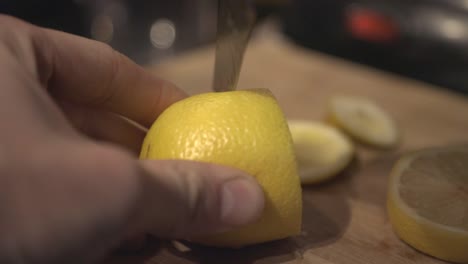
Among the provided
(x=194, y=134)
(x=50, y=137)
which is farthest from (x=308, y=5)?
(x=50, y=137)

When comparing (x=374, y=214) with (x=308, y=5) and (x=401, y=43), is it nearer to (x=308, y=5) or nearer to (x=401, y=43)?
(x=401, y=43)

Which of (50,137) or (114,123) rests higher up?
(50,137)

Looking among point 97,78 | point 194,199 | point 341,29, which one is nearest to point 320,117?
point 341,29

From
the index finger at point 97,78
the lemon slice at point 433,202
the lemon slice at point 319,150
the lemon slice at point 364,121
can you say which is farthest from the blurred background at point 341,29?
the index finger at point 97,78

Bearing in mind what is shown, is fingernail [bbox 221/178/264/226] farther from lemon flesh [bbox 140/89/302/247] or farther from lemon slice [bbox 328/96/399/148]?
lemon slice [bbox 328/96/399/148]

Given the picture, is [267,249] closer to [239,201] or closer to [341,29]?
[239,201]

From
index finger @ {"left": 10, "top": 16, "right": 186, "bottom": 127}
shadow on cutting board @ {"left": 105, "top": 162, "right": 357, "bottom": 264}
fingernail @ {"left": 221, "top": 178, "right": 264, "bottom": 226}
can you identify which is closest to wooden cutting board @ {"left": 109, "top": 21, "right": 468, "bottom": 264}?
shadow on cutting board @ {"left": 105, "top": 162, "right": 357, "bottom": 264}

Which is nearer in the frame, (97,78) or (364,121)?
(97,78)
